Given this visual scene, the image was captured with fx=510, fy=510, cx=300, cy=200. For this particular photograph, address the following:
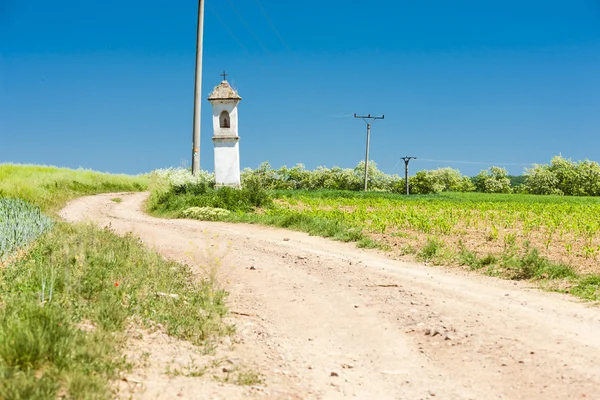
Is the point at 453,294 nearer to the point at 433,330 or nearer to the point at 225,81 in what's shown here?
the point at 433,330

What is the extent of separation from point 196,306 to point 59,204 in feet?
61.0

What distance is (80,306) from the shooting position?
264 inches

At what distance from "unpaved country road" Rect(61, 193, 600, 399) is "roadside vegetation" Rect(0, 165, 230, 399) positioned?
1.80 ft

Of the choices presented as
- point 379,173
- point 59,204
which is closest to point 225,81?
point 59,204

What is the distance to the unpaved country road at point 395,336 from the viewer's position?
5434 mm

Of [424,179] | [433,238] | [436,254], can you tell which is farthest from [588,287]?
[424,179]

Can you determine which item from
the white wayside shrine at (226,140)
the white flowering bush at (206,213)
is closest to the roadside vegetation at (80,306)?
the white flowering bush at (206,213)

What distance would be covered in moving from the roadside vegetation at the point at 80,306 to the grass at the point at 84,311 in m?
0.01

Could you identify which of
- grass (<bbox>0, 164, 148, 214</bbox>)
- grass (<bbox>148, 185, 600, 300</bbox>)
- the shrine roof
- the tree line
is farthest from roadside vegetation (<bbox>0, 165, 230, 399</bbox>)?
the tree line

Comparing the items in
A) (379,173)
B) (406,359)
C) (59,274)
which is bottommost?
(406,359)

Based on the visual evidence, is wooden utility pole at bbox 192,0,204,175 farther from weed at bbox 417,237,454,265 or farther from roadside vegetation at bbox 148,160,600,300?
weed at bbox 417,237,454,265

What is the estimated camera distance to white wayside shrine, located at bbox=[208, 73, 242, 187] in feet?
96.6

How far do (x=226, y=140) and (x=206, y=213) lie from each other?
9.57 m

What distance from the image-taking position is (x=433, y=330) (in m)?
7.24
